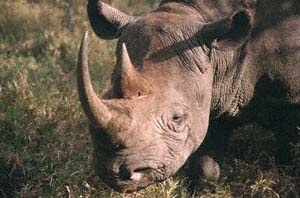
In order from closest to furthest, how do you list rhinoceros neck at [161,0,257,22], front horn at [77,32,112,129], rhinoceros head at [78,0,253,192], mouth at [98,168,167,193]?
front horn at [77,32,112,129]
rhinoceros head at [78,0,253,192]
mouth at [98,168,167,193]
rhinoceros neck at [161,0,257,22]

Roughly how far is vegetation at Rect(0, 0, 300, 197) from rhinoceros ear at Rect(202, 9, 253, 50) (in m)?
1.30

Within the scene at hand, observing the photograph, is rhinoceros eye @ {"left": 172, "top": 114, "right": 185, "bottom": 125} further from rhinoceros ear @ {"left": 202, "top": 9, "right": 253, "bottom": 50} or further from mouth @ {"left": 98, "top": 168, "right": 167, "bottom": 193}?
rhinoceros ear @ {"left": 202, "top": 9, "right": 253, "bottom": 50}

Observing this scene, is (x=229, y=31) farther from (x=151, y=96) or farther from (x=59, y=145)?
(x=59, y=145)

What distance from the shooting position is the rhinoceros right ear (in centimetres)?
457

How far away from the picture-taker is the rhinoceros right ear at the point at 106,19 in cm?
457

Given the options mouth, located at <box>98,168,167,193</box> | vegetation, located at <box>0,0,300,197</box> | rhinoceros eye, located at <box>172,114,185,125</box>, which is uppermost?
rhinoceros eye, located at <box>172,114,185,125</box>

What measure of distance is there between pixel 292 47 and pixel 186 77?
1.22 metres

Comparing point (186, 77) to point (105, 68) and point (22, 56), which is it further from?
point (22, 56)

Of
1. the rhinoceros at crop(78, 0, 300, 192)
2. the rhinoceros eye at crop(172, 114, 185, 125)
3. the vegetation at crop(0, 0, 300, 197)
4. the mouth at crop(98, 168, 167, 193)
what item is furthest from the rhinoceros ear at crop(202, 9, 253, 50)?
the vegetation at crop(0, 0, 300, 197)

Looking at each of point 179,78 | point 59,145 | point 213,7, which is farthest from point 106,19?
point 59,145

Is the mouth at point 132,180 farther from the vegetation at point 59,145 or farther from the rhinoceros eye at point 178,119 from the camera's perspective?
the vegetation at point 59,145

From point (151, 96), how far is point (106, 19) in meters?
1.26

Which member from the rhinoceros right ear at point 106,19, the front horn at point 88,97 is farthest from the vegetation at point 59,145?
the front horn at point 88,97

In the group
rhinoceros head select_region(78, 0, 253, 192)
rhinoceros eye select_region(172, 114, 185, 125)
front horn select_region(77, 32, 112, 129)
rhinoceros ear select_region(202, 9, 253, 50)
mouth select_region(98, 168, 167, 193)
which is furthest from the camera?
rhinoceros ear select_region(202, 9, 253, 50)
